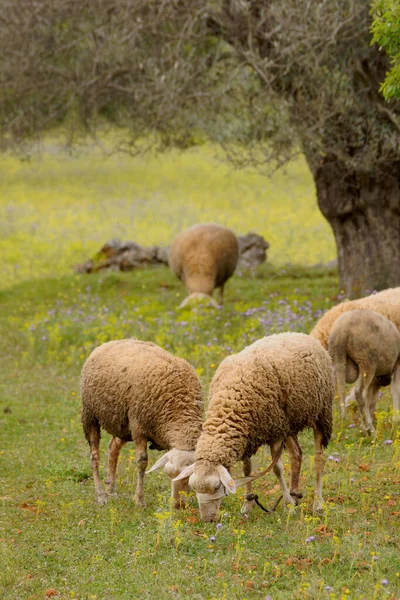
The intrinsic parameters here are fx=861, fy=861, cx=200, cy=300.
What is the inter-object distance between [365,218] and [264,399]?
9833 millimetres

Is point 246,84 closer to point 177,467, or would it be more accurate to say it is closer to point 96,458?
point 96,458

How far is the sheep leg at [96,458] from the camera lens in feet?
28.0

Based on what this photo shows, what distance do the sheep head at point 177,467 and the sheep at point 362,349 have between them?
9.55 ft

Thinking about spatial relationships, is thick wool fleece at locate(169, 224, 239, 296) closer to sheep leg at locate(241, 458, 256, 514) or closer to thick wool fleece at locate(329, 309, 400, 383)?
thick wool fleece at locate(329, 309, 400, 383)

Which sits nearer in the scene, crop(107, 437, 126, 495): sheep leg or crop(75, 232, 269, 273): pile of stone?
crop(107, 437, 126, 495): sheep leg

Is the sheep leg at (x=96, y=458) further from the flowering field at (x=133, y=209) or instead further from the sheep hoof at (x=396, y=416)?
the flowering field at (x=133, y=209)

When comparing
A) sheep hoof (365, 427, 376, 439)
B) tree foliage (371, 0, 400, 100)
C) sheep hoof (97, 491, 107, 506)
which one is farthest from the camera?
sheep hoof (365, 427, 376, 439)

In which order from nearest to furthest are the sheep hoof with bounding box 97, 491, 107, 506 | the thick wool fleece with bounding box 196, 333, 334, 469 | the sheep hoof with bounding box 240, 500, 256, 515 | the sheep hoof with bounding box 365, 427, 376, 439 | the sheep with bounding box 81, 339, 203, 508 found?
the thick wool fleece with bounding box 196, 333, 334, 469
the sheep hoof with bounding box 240, 500, 256, 515
the sheep with bounding box 81, 339, 203, 508
the sheep hoof with bounding box 97, 491, 107, 506
the sheep hoof with bounding box 365, 427, 376, 439

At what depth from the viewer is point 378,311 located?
1102 centimetres

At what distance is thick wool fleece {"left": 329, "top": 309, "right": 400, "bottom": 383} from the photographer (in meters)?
9.92

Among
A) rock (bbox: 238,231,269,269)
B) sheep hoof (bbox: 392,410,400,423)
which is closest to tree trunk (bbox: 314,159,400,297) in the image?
Answer: sheep hoof (bbox: 392,410,400,423)

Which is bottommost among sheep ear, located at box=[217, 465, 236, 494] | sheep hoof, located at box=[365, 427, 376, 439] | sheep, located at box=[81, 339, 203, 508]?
sheep hoof, located at box=[365, 427, 376, 439]

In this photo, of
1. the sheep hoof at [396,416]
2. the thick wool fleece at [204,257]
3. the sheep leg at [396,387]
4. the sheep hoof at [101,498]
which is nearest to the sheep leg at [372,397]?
the sheep leg at [396,387]

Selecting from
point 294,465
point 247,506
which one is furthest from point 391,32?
point 247,506
